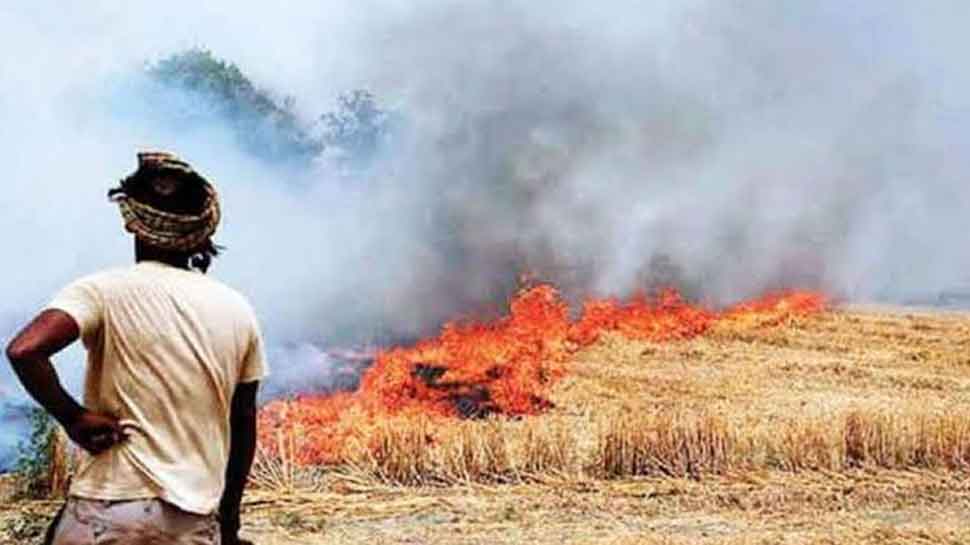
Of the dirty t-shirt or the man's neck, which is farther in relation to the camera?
the man's neck

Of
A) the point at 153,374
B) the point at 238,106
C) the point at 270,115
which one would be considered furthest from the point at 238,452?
the point at 270,115

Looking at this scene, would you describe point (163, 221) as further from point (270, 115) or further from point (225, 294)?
point (270, 115)

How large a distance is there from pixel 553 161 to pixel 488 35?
1.35m

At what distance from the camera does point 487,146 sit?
13492mm

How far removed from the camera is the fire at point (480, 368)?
1029cm

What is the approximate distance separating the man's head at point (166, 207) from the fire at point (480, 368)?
619cm

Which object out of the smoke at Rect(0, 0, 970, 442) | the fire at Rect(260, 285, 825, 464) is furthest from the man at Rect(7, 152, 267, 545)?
the smoke at Rect(0, 0, 970, 442)

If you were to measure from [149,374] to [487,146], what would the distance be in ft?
33.6

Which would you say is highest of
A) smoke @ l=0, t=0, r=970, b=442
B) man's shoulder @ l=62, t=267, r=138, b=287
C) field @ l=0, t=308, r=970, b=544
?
smoke @ l=0, t=0, r=970, b=442

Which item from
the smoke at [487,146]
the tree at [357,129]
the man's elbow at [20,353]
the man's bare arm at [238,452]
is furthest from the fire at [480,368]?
the man's elbow at [20,353]

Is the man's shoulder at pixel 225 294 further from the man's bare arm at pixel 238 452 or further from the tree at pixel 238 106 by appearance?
the tree at pixel 238 106

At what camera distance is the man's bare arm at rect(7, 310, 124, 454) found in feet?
10.7

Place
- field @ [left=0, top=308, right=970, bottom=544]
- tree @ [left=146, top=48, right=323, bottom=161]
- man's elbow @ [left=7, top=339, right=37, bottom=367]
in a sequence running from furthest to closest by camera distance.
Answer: tree @ [left=146, top=48, right=323, bottom=161], field @ [left=0, top=308, right=970, bottom=544], man's elbow @ [left=7, top=339, right=37, bottom=367]

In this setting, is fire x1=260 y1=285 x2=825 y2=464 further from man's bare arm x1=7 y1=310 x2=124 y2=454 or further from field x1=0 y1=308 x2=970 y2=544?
man's bare arm x1=7 y1=310 x2=124 y2=454
